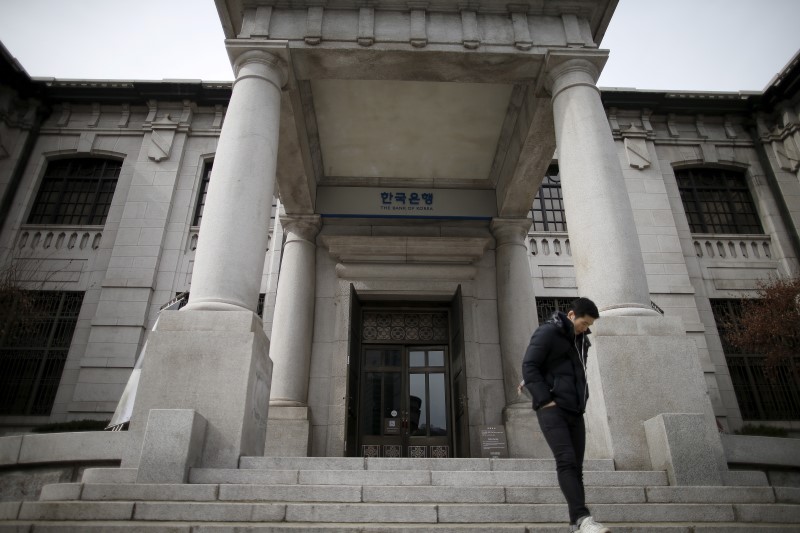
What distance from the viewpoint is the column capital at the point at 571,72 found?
8.13 metres

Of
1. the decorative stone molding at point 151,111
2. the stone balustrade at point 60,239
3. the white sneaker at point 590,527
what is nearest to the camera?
the white sneaker at point 590,527

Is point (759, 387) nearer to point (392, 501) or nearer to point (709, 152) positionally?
point (709, 152)

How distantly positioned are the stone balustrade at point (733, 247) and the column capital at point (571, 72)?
10.2 meters

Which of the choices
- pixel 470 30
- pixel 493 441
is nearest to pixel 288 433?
pixel 493 441

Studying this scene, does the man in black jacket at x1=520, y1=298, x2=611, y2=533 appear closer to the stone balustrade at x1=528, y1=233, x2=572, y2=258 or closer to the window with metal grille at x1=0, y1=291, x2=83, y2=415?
the stone balustrade at x1=528, y1=233, x2=572, y2=258

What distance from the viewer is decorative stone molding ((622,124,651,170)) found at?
16.9 m

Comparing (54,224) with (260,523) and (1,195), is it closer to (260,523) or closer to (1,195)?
(1,195)

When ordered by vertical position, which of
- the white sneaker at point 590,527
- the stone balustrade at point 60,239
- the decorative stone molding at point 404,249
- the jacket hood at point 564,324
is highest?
the stone balustrade at point 60,239

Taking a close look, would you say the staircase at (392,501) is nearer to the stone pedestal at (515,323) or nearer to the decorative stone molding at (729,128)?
the stone pedestal at (515,323)

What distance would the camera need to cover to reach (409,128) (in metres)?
11.1

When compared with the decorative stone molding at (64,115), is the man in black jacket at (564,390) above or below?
below

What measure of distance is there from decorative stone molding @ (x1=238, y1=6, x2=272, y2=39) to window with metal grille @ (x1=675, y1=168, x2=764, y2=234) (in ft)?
48.0

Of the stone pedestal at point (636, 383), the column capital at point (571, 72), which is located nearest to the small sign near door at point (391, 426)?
the stone pedestal at point (636, 383)

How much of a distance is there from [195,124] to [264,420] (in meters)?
13.2
